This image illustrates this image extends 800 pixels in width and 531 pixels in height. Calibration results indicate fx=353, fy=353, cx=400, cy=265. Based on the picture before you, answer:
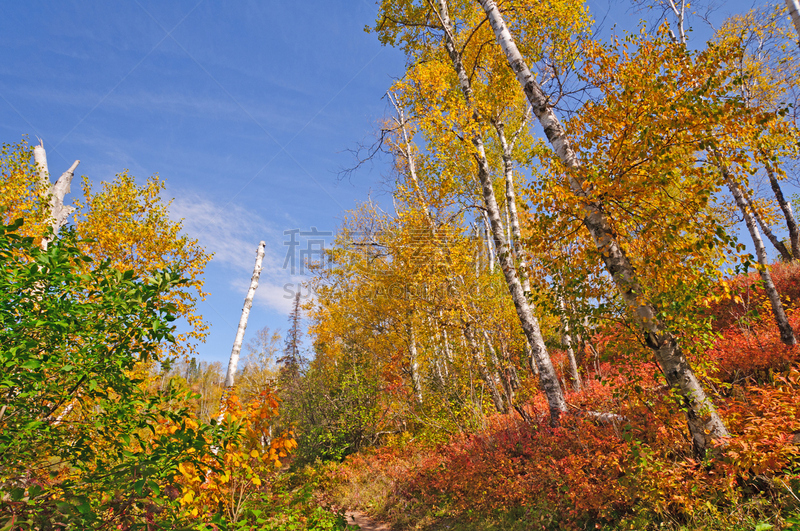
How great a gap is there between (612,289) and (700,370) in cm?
124

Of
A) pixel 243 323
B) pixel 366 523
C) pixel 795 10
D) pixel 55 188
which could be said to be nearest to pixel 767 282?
pixel 795 10

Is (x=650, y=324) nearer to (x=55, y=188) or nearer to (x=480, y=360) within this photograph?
(x=480, y=360)

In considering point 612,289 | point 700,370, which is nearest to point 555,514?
point 700,370

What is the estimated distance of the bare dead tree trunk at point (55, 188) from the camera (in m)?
8.15

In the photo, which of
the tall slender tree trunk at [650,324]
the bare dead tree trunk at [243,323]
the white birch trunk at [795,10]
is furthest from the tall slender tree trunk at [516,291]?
the bare dead tree trunk at [243,323]

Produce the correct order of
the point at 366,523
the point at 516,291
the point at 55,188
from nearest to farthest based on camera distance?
the point at 516,291 → the point at 366,523 → the point at 55,188

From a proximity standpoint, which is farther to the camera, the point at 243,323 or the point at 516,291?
the point at 243,323

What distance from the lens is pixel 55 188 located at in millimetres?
8266

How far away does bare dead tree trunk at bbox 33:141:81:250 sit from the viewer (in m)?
8.15

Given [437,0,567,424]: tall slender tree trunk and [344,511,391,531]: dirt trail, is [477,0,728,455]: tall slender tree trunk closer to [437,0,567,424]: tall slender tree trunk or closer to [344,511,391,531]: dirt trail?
[437,0,567,424]: tall slender tree trunk

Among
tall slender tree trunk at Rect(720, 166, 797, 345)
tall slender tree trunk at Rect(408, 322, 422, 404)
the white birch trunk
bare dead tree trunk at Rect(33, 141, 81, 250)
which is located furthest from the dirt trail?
the white birch trunk

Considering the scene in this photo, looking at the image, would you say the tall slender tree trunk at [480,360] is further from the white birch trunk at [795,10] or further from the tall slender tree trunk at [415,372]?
the white birch trunk at [795,10]

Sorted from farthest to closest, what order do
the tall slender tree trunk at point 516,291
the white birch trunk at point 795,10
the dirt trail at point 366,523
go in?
the dirt trail at point 366,523
the tall slender tree trunk at point 516,291
the white birch trunk at point 795,10

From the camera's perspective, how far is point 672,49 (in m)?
3.95
